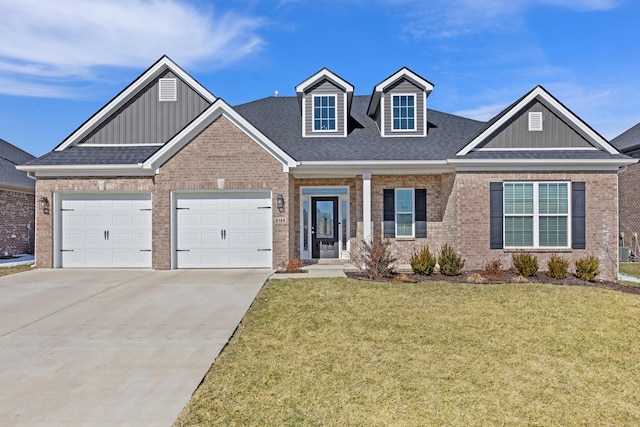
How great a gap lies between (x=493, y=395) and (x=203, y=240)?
393 inches

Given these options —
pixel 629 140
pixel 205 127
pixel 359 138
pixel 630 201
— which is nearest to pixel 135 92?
pixel 205 127

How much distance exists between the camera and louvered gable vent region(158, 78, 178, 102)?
47.0 ft

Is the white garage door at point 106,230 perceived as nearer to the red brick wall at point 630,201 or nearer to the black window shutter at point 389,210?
the black window shutter at point 389,210

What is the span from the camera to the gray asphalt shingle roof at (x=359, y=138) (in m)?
13.2

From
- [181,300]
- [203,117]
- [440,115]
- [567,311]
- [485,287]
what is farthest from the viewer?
[440,115]

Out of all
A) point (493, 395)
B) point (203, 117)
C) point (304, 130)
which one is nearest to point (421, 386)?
point (493, 395)

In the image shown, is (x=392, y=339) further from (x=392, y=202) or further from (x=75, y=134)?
→ (x=75, y=134)

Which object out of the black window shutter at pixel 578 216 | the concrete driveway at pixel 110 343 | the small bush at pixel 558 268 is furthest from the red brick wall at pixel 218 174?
the black window shutter at pixel 578 216

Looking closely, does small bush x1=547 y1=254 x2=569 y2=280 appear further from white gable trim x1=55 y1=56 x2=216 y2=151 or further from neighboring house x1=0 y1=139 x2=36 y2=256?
neighboring house x1=0 y1=139 x2=36 y2=256

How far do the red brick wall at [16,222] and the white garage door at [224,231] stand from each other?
10.8 meters

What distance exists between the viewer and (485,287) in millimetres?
9703

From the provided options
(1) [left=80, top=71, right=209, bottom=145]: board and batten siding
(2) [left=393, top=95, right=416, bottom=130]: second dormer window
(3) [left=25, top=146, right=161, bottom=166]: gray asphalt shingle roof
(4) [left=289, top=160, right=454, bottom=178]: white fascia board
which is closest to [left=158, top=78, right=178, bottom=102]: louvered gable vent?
(1) [left=80, top=71, right=209, bottom=145]: board and batten siding

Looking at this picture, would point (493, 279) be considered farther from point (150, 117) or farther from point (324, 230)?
point (150, 117)

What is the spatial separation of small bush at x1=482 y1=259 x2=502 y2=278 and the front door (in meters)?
5.41
